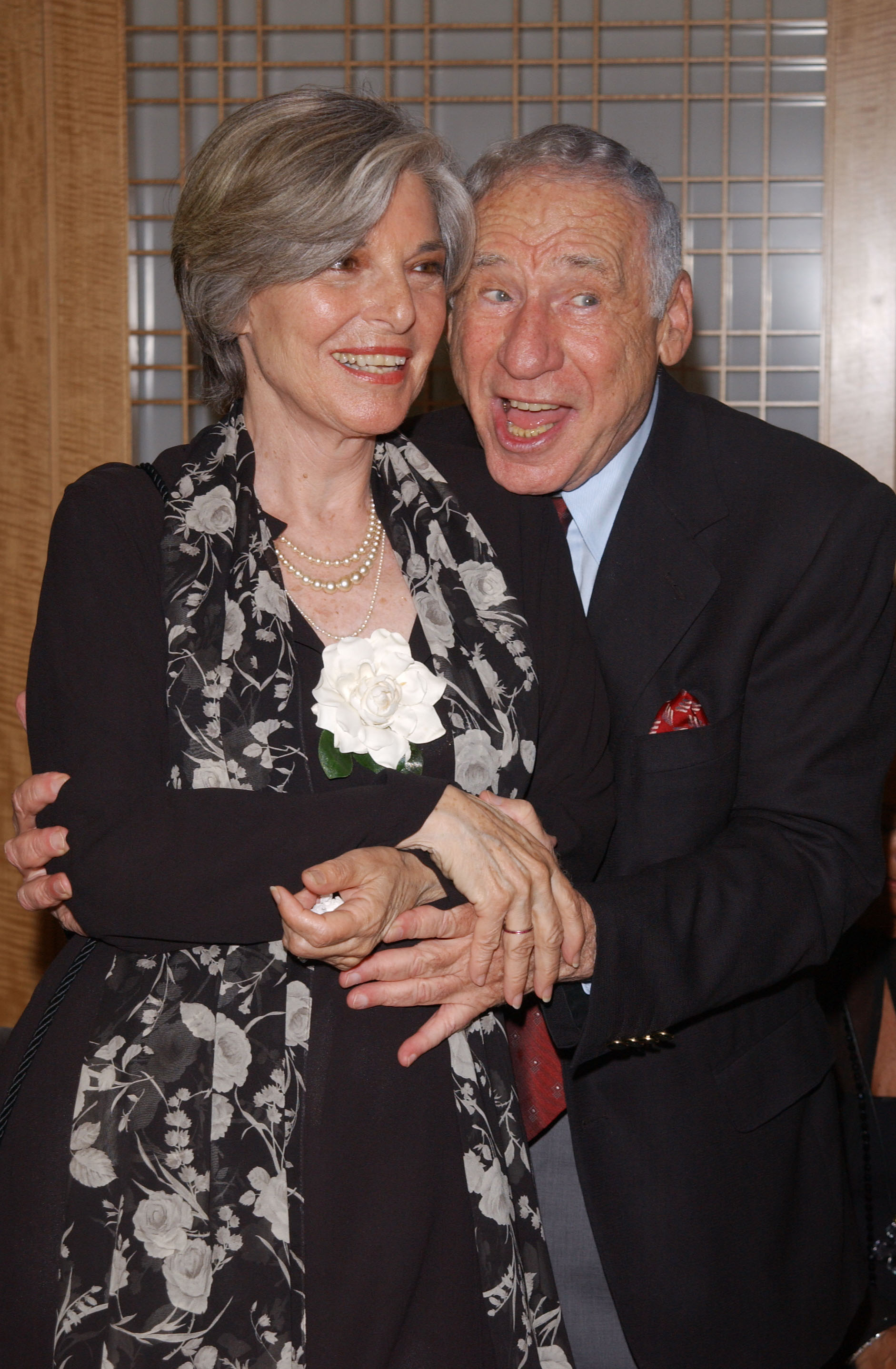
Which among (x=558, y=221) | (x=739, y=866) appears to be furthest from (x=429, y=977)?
(x=558, y=221)

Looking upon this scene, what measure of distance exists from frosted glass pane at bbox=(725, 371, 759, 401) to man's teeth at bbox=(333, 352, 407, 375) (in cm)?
188

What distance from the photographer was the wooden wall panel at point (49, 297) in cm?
325

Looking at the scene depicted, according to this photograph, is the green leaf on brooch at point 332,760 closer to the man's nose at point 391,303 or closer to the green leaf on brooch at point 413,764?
the green leaf on brooch at point 413,764

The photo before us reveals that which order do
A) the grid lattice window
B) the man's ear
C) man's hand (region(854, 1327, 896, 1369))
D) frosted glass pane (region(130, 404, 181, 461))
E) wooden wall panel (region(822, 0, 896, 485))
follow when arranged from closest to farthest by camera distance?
man's hand (region(854, 1327, 896, 1369)) → the man's ear → wooden wall panel (region(822, 0, 896, 485)) → the grid lattice window → frosted glass pane (region(130, 404, 181, 461))

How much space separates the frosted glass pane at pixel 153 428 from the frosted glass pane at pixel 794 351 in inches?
61.1

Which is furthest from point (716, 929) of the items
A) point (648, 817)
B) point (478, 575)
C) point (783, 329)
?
point (783, 329)

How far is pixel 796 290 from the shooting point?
3242 mm

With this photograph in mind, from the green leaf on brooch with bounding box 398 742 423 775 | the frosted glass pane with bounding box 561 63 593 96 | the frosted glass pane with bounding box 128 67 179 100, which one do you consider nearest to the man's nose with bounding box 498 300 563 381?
the green leaf on brooch with bounding box 398 742 423 775

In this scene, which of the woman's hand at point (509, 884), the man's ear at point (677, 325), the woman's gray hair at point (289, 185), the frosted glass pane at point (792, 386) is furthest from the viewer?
the frosted glass pane at point (792, 386)

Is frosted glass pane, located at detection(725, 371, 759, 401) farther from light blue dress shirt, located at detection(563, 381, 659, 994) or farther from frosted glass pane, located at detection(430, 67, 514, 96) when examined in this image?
light blue dress shirt, located at detection(563, 381, 659, 994)

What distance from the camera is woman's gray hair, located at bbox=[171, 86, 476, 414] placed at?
5.03 feet

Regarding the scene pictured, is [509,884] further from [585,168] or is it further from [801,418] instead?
[801,418]

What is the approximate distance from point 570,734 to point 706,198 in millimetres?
2135

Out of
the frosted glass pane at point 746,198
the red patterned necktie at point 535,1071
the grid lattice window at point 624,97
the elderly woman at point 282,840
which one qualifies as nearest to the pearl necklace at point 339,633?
the elderly woman at point 282,840
